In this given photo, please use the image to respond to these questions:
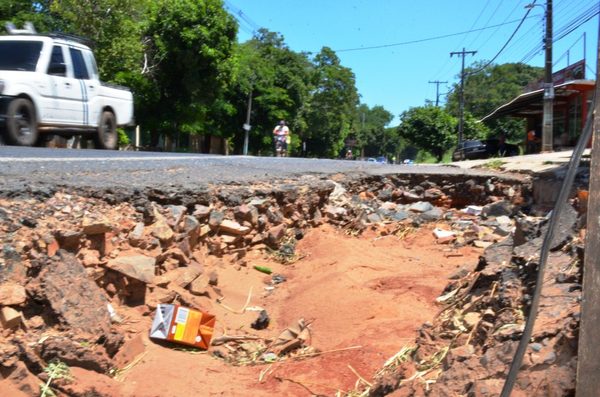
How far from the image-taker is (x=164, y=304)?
396cm

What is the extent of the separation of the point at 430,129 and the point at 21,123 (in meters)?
37.6

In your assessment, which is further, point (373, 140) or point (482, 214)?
point (373, 140)

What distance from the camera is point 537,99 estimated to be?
24.6m

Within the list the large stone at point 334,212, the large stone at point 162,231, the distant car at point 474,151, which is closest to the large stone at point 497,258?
the large stone at point 162,231

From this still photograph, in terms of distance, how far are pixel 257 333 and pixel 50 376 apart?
179 centimetres

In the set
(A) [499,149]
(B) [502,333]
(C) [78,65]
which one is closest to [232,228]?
(B) [502,333]

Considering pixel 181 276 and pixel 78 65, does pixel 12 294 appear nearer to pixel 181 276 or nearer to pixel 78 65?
pixel 181 276

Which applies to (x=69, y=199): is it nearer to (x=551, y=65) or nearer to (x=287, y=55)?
(x=551, y=65)

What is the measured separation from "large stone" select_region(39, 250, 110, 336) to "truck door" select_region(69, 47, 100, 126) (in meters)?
8.11

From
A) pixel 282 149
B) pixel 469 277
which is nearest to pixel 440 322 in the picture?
pixel 469 277

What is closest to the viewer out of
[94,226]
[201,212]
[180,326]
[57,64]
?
[180,326]

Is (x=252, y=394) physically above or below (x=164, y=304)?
below

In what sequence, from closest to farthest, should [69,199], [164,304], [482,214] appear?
[164,304] → [69,199] → [482,214]

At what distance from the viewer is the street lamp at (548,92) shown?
2100 cm
